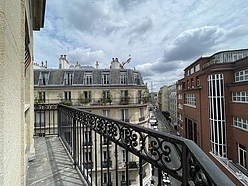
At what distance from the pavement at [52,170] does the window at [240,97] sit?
14943 mm

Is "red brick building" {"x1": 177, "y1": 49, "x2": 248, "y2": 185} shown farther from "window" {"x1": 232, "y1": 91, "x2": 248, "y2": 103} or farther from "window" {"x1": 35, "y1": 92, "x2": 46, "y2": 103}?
"window" {"x1": 35, "y1": 92, "x2": 46, "y2": 103}

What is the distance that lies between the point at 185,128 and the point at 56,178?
31.6 m

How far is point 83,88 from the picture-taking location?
746 inches

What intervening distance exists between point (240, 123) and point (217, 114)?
9.17ft

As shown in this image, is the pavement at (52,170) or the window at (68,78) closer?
the pavement at (52,170)

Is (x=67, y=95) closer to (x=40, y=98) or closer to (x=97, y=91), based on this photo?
(x=40, y=98)

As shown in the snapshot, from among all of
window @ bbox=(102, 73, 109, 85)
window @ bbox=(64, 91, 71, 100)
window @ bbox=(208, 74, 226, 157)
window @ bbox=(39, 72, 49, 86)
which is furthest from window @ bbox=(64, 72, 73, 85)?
window @ bbox=(208, 74, 226, 157)

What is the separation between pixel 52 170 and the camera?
295cm

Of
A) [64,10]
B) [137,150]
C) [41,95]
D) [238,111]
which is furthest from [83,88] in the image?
[137,150]

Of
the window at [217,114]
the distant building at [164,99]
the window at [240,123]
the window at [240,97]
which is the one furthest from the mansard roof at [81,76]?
the distant building at [164,99]

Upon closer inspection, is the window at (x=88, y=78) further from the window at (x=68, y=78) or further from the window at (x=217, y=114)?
the window at (x=217, y=114)

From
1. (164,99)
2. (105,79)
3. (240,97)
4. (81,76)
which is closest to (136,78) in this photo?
(105,79)

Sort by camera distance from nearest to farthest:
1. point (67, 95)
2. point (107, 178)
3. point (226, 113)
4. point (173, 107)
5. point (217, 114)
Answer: point (107, 178) → point (226, 113) → point (217, 114) → point (67, 95) → point (173, 107)

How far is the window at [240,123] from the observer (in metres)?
14.0
